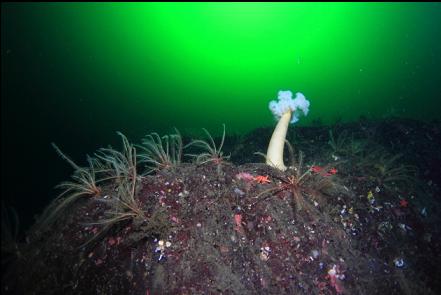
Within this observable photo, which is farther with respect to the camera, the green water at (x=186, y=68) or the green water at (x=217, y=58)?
the green water at (x=217, y=58)

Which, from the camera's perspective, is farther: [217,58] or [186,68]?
[217,58]

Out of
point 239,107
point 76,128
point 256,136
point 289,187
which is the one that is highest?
point 289,187

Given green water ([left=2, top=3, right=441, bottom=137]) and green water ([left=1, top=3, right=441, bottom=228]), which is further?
green water ([left=2, top=3, right=441, bottom=137])

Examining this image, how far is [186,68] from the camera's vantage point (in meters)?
94.6

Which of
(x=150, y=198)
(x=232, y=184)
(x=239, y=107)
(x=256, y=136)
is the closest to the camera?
(x=150, y=198)

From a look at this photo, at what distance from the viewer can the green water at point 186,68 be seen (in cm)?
3150

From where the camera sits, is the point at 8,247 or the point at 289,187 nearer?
the point at 289,187

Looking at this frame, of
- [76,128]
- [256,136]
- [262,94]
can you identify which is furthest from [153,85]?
[256,136]

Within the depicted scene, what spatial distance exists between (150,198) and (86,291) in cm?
118

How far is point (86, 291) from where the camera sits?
2922 mm

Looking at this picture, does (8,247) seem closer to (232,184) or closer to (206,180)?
(206,180)

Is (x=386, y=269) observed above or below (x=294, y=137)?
above

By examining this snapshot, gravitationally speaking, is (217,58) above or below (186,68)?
above

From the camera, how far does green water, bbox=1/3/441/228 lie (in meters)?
31.5
